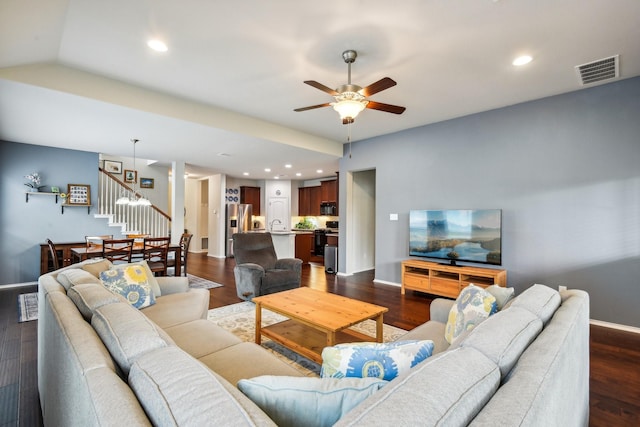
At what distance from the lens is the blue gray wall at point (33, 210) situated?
5.17 meters

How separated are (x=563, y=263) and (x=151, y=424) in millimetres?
4653

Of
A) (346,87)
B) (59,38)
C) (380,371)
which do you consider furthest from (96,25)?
(380,371)

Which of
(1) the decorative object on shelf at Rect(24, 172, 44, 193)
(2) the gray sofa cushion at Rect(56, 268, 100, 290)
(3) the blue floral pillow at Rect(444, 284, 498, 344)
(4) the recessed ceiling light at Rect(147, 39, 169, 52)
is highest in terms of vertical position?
(4) the recessed ceiling light at Rect(147, 39, 169, 52)

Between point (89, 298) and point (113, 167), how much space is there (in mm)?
7126

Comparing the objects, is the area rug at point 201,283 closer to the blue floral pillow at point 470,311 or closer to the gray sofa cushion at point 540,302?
the blue floral pillow at point 470,311

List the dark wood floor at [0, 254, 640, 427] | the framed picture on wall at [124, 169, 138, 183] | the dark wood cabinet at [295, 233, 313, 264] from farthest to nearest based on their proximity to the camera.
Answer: the dark wood cabinet at [295, 233, 313, 264]
the framed picture on wall at [124, 169, 138, 183]
the dark wood floor at [0, 254, 640, 427]

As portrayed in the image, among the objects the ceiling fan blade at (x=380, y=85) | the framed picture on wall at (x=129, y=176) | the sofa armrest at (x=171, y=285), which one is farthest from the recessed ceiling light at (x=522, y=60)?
the framed picture on wall at (x=129, y=176)

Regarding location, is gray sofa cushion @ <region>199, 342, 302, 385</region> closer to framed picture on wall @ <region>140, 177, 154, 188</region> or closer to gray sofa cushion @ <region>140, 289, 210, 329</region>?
gray sofa cushion @ <region>140, 289, 210, 329</region>

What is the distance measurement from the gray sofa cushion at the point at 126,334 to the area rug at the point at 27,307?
3.48 metres

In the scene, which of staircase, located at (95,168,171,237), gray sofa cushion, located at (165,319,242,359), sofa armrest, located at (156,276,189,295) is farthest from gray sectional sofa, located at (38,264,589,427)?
staircase, located at (95,168,171,237)

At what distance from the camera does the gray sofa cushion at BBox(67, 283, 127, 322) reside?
4.84 feet

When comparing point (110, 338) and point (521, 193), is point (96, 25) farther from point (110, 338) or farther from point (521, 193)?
A: point (521, 193)

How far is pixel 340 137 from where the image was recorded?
577 cm

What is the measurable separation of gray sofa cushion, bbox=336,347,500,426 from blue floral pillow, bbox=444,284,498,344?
0.86 meters
